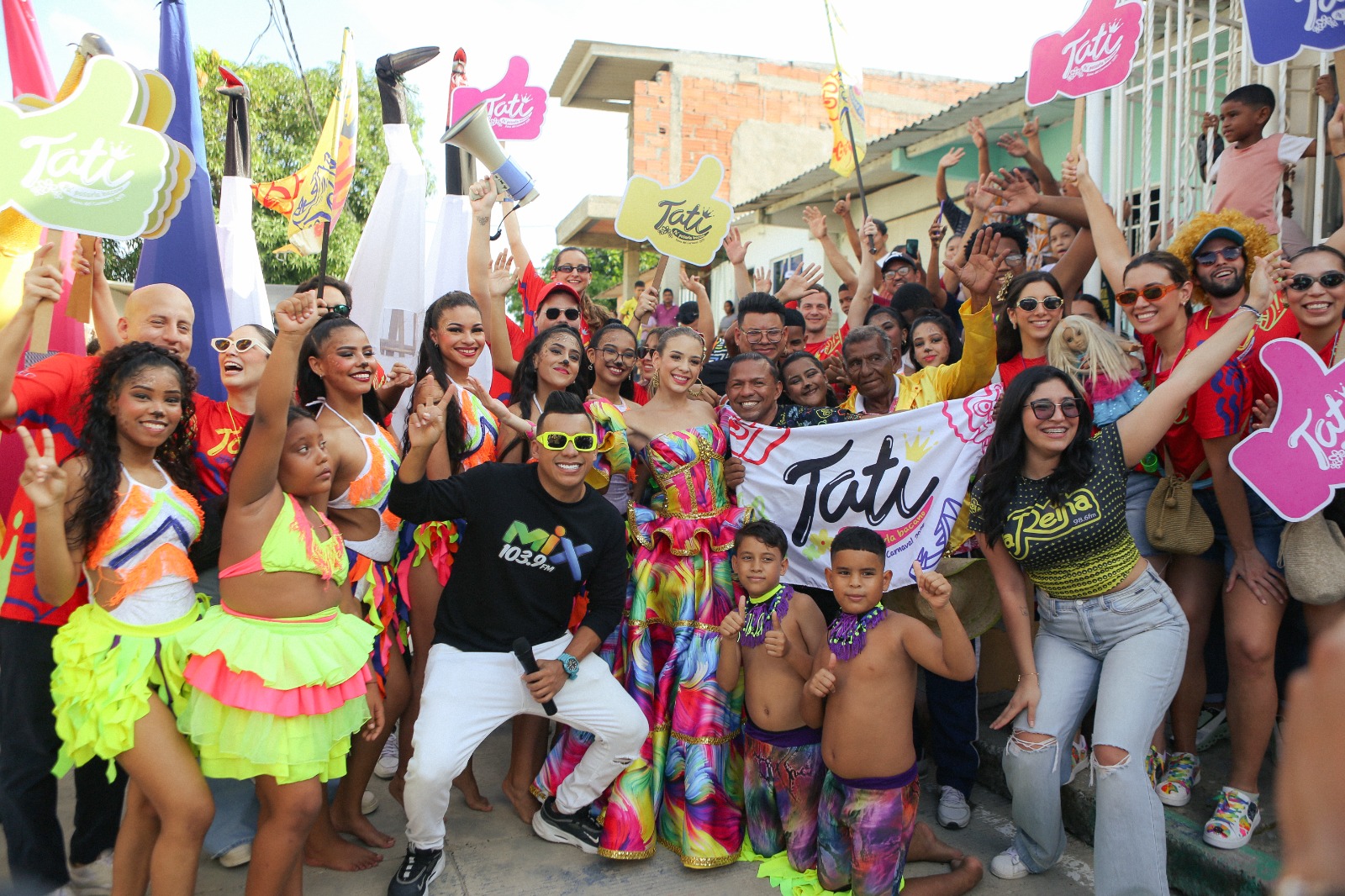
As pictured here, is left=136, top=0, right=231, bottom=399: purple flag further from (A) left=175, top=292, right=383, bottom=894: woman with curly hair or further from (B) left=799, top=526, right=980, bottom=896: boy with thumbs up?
(B) left=799, top=526, right=980, bottom=896: boy with thumbs up

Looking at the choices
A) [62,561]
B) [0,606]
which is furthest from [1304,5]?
[0,606]

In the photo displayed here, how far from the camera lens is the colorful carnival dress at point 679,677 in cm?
358

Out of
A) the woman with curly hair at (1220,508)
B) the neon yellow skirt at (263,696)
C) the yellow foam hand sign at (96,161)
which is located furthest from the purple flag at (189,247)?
the woman with curly hair at (1220,508)

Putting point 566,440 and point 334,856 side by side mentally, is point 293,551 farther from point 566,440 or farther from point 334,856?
point 334,856

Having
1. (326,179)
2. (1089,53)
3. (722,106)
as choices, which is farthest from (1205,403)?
(722,106)

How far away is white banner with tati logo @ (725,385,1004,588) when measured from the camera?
402 centimetres

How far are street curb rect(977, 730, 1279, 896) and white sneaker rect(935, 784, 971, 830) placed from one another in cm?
39

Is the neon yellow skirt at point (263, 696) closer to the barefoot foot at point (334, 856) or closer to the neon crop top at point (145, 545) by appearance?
the neon crop top at point (145, 545)

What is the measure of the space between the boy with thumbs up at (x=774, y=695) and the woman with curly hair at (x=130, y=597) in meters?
1.92

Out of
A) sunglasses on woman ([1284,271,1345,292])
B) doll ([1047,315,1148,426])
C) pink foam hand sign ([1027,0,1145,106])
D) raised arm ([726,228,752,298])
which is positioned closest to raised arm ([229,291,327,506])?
doll ([1047,315,1148,426])

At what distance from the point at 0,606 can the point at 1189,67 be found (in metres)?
6.26

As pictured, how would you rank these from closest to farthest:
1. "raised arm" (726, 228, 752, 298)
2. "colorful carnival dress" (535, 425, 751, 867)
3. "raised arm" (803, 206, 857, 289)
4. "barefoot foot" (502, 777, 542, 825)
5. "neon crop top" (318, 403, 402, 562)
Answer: "neon crop top" (318, 403, 402, 562) < "colorful carnival dress" (535, 425, 751, 867) < "barefoot foot" (502, 777, 542, 825) < "raised arm" (726, 228, 752, 298) < "raised arm" (803, 206, 857, 289)

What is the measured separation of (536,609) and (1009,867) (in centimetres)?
204

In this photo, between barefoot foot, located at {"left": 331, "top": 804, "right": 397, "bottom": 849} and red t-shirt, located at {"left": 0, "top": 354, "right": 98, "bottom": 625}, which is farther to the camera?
barefoot foot, located at {"left": 331, "top": 804, "right": 397, "bottom": 849}
